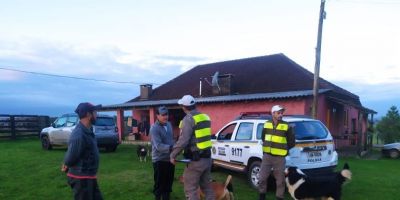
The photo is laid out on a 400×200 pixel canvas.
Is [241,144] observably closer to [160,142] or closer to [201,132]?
[160,142]

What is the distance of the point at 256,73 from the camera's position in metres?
24.7

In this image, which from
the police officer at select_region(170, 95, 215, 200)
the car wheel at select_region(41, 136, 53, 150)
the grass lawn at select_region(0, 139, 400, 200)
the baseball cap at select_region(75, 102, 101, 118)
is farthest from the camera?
the car wheel at select_region(41, 136, 53, 150)

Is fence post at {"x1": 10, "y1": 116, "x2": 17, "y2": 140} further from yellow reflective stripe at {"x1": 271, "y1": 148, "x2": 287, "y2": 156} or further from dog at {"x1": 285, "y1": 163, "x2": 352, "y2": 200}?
dog at {"x1": 285, "y1": 163, "x2": 352, "y2": 200}

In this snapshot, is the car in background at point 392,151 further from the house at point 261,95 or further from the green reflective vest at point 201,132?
the green reflective vest at point 201,132

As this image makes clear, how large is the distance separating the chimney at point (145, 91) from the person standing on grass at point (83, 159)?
82.1 feet

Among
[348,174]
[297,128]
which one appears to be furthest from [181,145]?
[297,128]

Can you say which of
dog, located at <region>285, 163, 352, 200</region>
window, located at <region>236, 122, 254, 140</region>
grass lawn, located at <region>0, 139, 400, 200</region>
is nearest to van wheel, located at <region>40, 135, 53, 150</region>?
grass lawn, located at <region>0, 139, 400, 200</region>

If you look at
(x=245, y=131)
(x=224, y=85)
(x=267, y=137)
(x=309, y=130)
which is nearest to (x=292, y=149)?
(x=309, y=130)

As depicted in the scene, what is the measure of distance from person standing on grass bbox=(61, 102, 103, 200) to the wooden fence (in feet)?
75.8

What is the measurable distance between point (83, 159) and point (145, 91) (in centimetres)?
2550

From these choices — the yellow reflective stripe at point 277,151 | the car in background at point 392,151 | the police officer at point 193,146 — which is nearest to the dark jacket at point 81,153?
the police officer at point 193,146

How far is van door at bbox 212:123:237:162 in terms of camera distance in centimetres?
1039

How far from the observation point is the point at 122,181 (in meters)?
10.2

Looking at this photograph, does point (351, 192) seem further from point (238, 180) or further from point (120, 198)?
point (120, 198)
